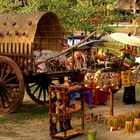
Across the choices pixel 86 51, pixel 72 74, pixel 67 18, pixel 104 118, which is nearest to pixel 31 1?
pixel 67 18

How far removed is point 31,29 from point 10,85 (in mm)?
1430

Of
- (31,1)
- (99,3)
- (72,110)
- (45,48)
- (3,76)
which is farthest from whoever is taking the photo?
(99,3)

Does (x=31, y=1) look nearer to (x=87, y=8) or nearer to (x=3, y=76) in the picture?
(x=87, y=8)

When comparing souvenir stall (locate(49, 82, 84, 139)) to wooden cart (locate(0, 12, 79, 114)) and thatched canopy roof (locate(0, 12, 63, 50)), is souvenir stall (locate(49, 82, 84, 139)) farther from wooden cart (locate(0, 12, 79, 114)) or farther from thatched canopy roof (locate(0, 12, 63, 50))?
thatched canopy roof (locate(0, 12, 63, 50))

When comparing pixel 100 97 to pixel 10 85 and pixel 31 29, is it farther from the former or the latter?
pixel 31 29

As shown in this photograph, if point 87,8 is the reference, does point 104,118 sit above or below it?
below

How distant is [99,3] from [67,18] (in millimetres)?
2416

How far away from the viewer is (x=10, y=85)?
11.2 m

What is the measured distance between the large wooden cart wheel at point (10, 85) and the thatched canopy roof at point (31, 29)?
0.65 metres

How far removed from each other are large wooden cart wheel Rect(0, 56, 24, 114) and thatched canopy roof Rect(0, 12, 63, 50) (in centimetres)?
65

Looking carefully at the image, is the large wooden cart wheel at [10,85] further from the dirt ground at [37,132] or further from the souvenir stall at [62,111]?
the souvenir stall at [62,111]

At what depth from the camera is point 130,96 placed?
13.3 metres

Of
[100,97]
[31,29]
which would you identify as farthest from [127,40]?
[100,97]

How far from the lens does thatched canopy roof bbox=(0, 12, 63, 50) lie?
11.2 metres
